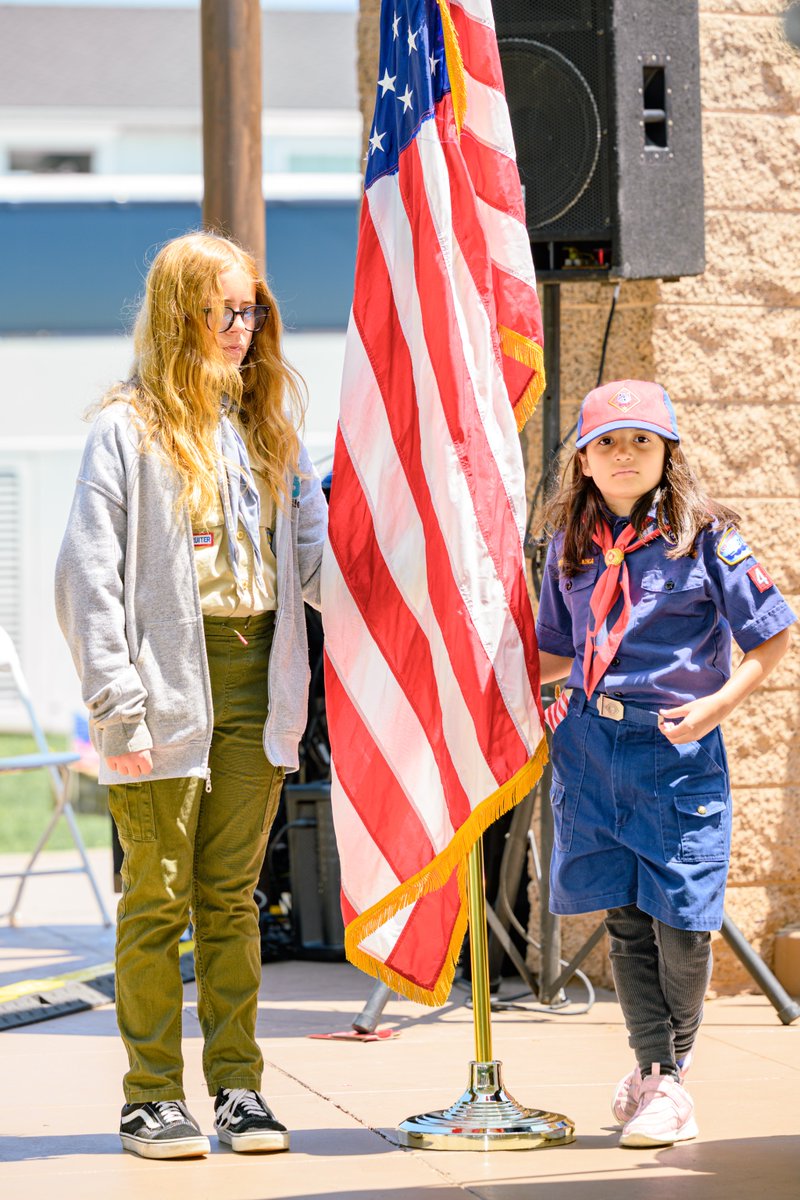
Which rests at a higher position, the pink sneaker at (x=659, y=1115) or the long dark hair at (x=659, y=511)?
the long dark hair at (x=659, y=511)

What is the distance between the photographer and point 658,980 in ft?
11.5

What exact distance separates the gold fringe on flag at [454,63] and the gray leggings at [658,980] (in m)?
1.73

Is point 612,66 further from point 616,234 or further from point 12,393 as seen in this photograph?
point 12,393

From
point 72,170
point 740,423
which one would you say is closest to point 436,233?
point 740,423

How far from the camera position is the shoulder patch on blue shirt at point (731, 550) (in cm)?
340

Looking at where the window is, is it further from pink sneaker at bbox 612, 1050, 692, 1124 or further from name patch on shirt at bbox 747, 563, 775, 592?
pink sneaker at bbox 612, 1050, 692, 1124

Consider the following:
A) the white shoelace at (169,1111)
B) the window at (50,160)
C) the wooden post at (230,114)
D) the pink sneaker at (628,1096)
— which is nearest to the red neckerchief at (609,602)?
the pink sneaker at (628,1096)

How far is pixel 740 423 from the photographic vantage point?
203 inches

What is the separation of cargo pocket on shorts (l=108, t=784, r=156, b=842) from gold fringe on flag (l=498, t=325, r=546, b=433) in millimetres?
1113

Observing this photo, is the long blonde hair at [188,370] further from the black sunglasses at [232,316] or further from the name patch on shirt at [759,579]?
the name patch on shirt at [759,579]

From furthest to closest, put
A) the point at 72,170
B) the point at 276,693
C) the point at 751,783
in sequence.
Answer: the point at 72,170
the point at 751,783
the point at 276,693

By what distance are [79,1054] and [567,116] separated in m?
2.97

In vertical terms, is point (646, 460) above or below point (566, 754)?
above

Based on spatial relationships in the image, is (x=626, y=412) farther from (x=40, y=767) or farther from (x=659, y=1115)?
(x=40, y=767)
